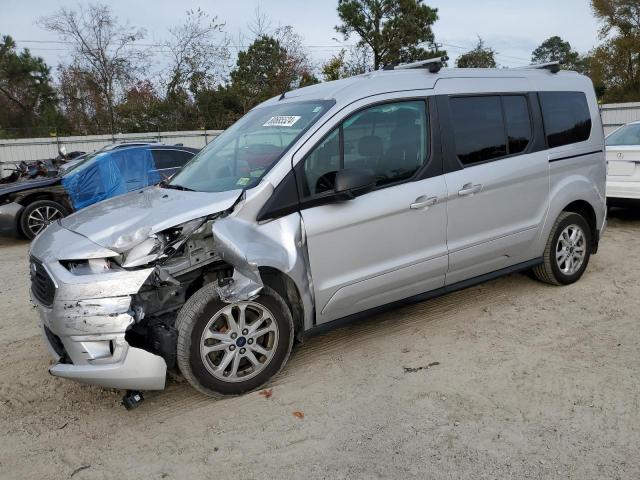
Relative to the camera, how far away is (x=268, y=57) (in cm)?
3064

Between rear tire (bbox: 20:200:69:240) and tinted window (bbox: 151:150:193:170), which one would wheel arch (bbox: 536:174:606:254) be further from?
rear tire (bbox: 20:200:69:240)

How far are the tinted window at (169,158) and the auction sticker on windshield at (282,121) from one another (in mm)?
6250

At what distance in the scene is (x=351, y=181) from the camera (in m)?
3.46

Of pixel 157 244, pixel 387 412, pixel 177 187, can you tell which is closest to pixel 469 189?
pixel 387 412

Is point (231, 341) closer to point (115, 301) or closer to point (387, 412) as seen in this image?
point (115, 301)

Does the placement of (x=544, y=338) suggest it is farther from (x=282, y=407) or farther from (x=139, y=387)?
(x=139, y=387)

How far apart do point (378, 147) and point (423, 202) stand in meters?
0.52

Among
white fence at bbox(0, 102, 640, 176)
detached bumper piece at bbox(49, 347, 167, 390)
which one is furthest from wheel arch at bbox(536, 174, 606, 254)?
white fence at bbox(0, 102, 640, 176)

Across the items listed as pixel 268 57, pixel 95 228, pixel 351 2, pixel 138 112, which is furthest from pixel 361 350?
pixel 351 2

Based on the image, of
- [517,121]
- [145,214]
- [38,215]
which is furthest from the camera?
[38,215]

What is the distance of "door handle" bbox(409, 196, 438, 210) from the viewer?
153 inches

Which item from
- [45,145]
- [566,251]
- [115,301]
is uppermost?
[45,145]

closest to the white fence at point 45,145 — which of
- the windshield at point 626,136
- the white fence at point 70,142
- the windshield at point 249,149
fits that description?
the white fence at point 70,142

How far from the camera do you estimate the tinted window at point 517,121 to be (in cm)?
455
